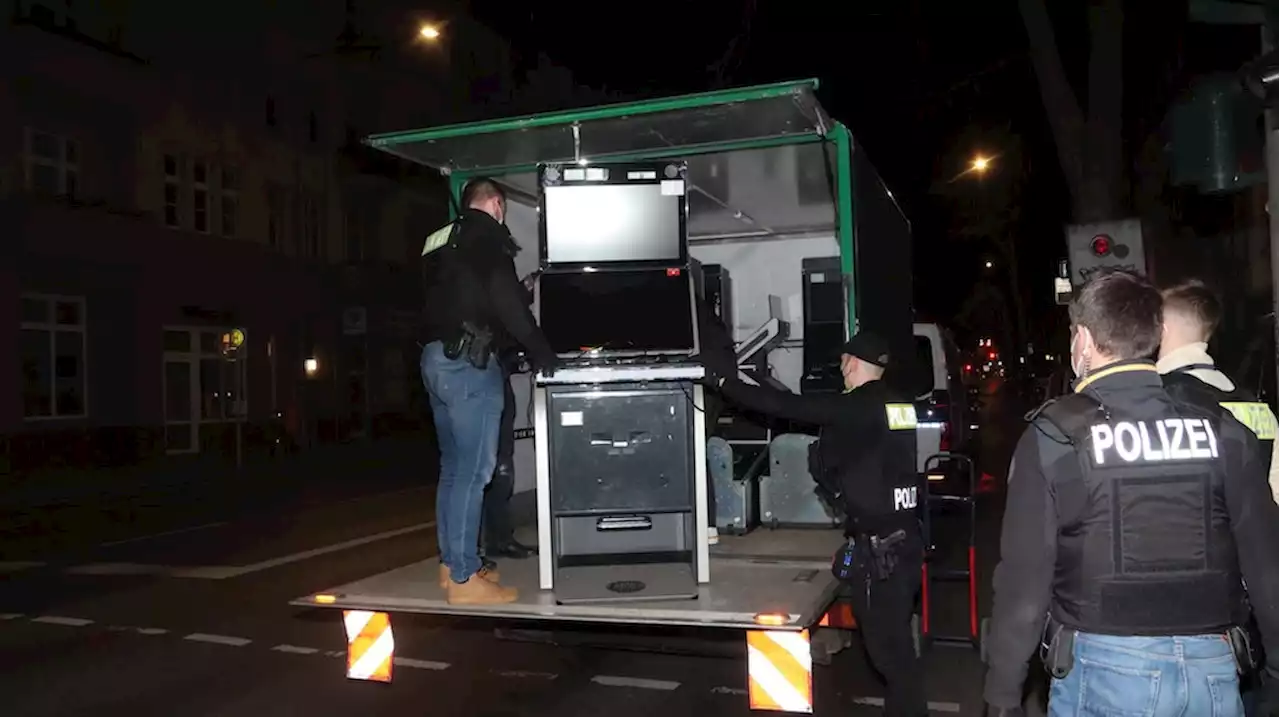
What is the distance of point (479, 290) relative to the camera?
16.7 ft

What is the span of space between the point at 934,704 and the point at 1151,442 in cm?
382

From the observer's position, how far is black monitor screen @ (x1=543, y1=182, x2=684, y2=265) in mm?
5844

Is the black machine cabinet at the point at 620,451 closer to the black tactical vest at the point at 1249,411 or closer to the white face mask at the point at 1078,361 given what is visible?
the black tactical vest at the point at 1249,411

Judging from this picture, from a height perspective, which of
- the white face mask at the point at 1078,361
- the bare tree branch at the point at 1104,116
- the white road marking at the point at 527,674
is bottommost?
the white road marking at the point at 527,674

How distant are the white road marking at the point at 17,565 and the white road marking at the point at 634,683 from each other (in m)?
7.33

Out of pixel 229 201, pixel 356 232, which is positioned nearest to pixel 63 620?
pixel 229 201

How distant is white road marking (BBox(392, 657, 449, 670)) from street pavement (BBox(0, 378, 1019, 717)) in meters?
0.02

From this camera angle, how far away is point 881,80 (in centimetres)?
1725

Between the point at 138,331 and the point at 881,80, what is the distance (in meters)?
16.1

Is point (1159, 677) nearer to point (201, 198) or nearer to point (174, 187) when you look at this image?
point (174, 187)

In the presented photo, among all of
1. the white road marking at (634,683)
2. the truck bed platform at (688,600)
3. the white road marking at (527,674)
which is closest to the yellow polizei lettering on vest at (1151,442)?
the truck bed platform at (688,600)

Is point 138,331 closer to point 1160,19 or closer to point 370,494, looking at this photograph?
point 370,494

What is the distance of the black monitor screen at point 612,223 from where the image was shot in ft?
19.2

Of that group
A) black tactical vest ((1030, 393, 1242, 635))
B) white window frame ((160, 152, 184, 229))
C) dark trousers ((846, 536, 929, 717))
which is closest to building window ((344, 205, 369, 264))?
white window frame ((160, 152, 184, 229))
